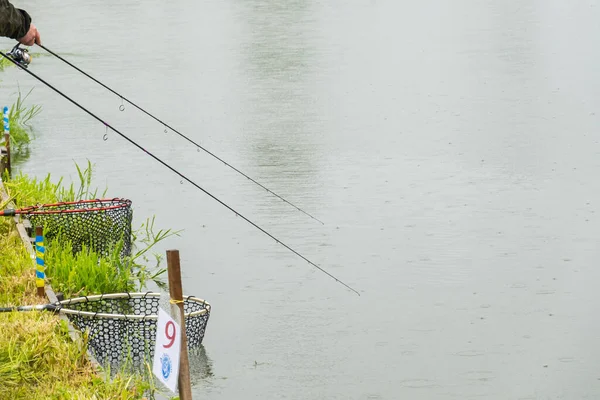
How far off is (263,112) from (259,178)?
3806 mm

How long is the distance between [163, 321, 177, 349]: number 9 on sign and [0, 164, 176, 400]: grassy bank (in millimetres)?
1186

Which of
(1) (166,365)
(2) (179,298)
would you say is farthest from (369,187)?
(1) (166,365)

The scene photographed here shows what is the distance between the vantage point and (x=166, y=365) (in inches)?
195

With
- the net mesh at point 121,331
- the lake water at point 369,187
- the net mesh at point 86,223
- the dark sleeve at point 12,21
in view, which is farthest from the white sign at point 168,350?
the net mesh at point 86,223

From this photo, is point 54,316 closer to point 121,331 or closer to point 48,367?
point 121,331

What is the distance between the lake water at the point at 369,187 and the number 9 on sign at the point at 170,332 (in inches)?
Answer: 100

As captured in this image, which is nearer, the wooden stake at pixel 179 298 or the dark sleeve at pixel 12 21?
the wooden stake at pixel 179 298

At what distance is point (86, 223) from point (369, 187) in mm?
3764

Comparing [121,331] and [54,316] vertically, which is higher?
[54,316]

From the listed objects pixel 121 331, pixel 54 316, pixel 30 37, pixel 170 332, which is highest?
pixel 30 37

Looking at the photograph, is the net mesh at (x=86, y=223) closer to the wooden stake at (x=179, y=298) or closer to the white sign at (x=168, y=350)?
the wooden stake at (x=179, y=298)

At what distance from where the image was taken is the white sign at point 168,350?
489 cm

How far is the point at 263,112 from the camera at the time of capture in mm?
16188

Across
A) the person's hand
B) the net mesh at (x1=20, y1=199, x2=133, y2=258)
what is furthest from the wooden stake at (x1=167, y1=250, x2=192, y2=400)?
the net mesh at (x1=20, y1=199, x2=133, y2=258)
